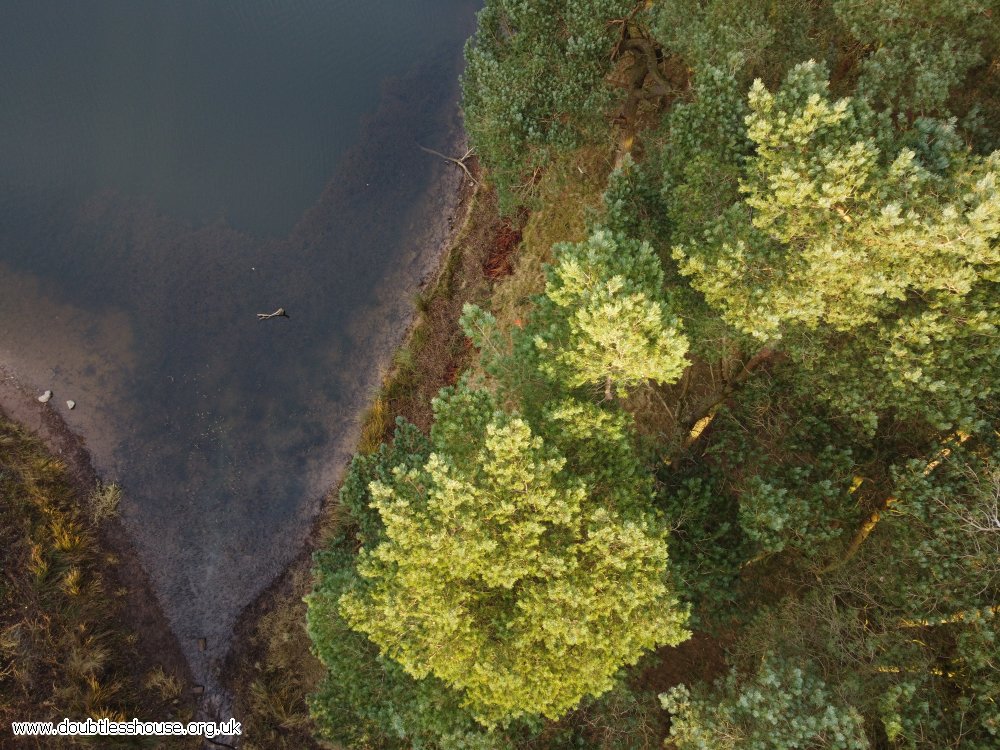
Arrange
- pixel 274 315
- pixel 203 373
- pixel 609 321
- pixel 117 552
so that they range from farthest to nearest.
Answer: pixel 274 315
pixel 203 373
pixel 117 552
pixel 609 321

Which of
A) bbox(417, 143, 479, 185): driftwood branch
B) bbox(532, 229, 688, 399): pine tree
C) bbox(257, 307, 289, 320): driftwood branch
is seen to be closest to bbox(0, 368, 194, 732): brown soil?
bbox(257, 307, 289, 320): driftwood branch

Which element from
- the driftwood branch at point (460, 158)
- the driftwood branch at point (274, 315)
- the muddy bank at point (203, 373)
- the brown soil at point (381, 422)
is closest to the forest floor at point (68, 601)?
the muddy bank at point (203, 373)

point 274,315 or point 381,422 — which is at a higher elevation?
point 274,315

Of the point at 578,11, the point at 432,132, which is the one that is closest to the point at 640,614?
the point at 578,11

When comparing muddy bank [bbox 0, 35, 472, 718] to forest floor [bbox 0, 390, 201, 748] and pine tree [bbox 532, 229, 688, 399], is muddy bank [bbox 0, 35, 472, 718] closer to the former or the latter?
forest floor [bbox 0, 390, 201, 748]

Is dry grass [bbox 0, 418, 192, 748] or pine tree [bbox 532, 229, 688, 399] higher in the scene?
pine tree [bbox 532, 229, 688, 399]

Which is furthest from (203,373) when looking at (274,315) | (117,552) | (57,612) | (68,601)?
(57,612)

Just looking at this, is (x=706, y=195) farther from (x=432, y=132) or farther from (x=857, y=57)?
(x=432, y=132)

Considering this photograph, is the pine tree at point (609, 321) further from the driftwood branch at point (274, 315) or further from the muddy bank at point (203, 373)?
the driftwood branch at point (274, 315)

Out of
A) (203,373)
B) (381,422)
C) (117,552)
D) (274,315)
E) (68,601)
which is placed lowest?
(68,601)

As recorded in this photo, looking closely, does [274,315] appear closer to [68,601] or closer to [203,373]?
[203,373]

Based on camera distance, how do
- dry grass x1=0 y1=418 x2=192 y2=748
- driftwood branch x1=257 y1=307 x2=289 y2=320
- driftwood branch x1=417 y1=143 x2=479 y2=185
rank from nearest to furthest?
dry grass x1=0 y1=418 x2=192 y2=748 → driftwood branch x1=257 y1=307 x2=289 y2=320 → driftwood branch x1=417 y1=143 x2=479 y2=185
